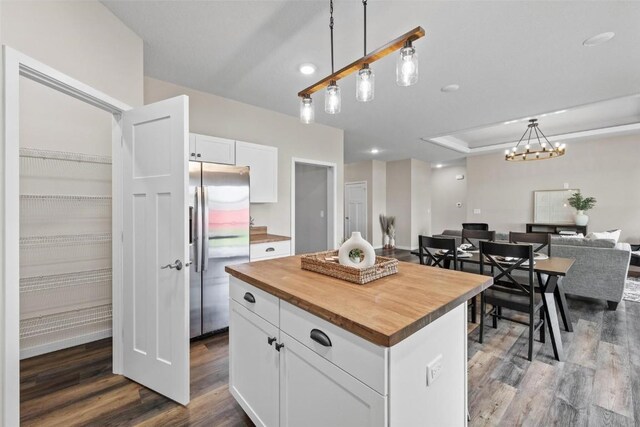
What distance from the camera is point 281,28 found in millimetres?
2258

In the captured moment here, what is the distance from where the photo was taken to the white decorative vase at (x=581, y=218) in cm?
591

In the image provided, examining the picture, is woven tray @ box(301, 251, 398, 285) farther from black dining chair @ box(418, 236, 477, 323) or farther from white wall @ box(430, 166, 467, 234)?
white wall @ box(430, 166, 467, 234)

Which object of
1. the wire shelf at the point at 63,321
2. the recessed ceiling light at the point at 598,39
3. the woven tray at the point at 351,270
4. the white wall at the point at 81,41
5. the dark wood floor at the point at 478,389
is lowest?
the dark wood floor at the point at 478,389

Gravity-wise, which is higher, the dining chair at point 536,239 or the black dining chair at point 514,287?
the dining chair at point 536,239

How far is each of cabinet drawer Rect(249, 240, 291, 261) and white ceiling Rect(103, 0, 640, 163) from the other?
1858 millimetres

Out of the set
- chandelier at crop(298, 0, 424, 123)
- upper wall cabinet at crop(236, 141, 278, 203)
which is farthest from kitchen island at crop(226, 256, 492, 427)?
upper wall cabinet at crop(236, 141, 278, 203)

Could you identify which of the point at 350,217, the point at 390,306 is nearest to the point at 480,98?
the point at 390,306

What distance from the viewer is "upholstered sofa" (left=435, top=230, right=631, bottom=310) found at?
3270 millimetres

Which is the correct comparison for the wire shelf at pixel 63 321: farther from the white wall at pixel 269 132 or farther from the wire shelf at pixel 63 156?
the white wall at pixel 269 132

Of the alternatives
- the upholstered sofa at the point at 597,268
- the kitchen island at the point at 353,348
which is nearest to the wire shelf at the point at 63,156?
the kitchen island at the point at 353,348

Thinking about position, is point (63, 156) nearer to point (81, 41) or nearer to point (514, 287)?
point (81, 41)

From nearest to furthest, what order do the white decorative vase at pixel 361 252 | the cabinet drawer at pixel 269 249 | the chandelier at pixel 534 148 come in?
the white decorative vase at pixel 361 252 → the cabinet drawer at pixel 269 249 → the chandelier at pixel 534 148

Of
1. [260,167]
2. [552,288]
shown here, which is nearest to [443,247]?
[552,288]

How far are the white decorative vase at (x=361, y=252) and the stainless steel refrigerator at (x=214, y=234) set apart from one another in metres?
1.62
